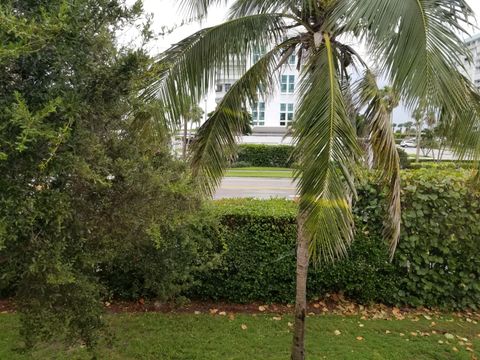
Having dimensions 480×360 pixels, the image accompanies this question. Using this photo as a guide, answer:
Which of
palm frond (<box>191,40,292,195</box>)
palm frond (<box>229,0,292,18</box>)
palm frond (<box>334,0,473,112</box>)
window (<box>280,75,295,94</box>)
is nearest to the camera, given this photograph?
palm frond (<box>334,0,473,112</box>)

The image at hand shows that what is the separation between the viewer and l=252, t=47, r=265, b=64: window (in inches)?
154

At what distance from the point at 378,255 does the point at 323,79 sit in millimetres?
3356

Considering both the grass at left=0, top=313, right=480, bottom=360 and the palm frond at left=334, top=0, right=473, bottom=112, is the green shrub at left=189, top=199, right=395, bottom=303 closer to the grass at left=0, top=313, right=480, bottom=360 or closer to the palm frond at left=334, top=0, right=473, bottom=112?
the grass at left=0, top=313, right=480, bottom=360

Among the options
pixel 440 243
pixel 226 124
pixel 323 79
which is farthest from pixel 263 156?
pixel 323 79

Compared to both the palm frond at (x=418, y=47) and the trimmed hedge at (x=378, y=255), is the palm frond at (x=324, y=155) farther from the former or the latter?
the trimmed hedge at (x=378, y=255)

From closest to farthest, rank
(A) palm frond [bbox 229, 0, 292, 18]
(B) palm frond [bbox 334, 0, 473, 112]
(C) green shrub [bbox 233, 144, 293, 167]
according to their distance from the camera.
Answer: (B) palm frond [bbox 334, 0, 473, 112], (A) palm frond [bbox 229, 0, 292, 18], (C) green shrub [bbox 233, 144, 293, 167]

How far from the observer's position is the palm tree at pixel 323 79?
2.65 metres

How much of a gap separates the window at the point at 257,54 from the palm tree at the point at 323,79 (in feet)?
0.10

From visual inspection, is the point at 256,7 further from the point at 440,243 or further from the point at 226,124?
the point at 440,243

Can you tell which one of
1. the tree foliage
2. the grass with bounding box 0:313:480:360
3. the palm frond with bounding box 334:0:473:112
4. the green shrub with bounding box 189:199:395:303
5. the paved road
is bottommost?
the paved road

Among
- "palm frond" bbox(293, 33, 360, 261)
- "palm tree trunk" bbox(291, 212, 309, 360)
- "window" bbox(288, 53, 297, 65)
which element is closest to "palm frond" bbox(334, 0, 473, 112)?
"palm frond" bbox(293, 33, 360, 261)

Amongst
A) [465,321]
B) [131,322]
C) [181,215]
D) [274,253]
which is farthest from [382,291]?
[181,215]

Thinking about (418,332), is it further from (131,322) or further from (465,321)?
(131,322)

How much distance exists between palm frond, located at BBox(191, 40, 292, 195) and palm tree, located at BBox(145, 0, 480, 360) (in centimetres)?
1
